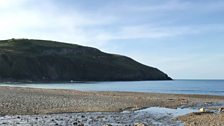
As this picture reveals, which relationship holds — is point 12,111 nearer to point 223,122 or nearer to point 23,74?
point 223,122

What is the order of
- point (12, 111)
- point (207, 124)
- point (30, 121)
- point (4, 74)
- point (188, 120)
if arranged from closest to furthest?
point (207, 124) < point (30, 121) < point (188, 120) < point (12, 111) < point (4, 74)

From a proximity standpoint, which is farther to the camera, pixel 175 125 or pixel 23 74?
pixel 23 74

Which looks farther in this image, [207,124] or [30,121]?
[30,121]

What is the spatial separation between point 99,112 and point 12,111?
847cm

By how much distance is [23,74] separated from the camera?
646 feet

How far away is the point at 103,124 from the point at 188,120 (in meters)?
7.18

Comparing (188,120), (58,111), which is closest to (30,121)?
(58,111)

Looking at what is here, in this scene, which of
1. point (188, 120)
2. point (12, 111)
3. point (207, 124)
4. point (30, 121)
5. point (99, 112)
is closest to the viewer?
point (207, 124)

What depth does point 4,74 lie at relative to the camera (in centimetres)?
18912

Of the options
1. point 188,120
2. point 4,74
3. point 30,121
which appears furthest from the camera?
point 4,74

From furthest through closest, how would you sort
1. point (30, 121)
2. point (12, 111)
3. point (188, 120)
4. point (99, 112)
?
1. point (99, 112)
2. point (12, 111)
3. point (188, 120)
4. point (30, 121)

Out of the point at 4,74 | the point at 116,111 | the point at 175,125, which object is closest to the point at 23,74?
the point at 4,74

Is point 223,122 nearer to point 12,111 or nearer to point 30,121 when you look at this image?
point 30,121

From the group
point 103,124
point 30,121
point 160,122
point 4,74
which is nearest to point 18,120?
point 30,121
